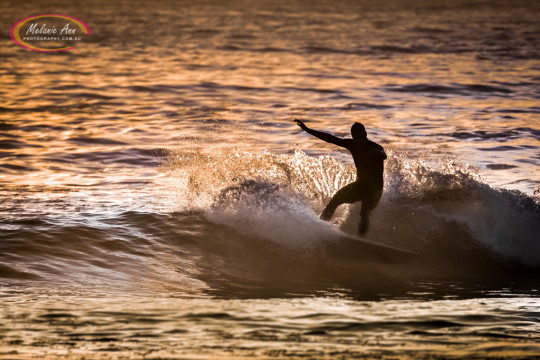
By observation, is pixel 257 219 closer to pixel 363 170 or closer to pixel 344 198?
pixel 344 198

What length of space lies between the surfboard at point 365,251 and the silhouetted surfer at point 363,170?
0.87 ft

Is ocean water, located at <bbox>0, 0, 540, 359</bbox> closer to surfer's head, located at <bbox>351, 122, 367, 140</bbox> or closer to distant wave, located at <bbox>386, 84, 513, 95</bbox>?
distant wave, located at <bbox>386, 84, 513, 95</bbox>

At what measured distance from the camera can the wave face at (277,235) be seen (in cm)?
1031

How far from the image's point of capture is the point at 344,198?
36.1ft

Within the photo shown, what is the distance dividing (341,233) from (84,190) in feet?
18.4

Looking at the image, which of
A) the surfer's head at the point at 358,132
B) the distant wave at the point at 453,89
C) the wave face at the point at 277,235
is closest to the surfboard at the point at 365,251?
the wave face at the point at 277,235

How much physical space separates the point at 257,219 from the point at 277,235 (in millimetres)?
556

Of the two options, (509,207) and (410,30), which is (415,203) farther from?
(410,30)

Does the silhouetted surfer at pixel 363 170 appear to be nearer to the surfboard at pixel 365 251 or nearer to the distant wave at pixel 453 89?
the surfboard at pixel 365 251

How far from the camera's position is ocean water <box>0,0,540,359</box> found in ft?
24.0

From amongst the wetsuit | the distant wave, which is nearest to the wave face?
the wetsuit

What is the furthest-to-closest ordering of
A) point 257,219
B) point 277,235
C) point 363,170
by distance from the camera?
point 257,219, point 277,235, point 363,170

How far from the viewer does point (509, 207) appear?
12141mm

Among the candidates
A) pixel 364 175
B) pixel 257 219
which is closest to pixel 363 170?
pixel 364 175
